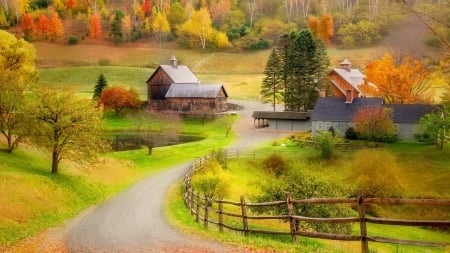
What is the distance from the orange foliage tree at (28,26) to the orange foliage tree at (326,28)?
67.4 metres

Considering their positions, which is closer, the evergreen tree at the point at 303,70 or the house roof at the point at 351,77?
the evergreen tree at the point at 303,70

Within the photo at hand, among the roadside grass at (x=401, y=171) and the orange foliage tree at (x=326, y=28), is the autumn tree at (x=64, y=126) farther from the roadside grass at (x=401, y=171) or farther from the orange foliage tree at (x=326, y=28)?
the orange foliage tree at (x=326, y=28)

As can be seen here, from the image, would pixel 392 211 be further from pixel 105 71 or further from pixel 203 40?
pixel 203 40

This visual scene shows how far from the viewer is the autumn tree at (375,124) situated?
51.4m

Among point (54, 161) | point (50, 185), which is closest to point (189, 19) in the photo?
point (54, 161)

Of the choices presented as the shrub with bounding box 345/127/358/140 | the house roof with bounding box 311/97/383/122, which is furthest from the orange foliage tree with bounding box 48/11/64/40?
the shrub with bounding box 345/127/358/140

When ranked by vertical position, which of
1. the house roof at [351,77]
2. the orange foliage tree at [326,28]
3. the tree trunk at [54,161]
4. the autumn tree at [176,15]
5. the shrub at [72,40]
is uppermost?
the autumn tree at [176,15]

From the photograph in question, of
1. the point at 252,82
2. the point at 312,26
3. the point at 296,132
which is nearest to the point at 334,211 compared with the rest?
the point at 296,132

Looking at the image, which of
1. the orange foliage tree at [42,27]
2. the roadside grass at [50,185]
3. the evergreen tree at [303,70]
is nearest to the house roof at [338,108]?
the evergreen tree at [303,70]

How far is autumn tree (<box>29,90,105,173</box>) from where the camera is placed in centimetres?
3206

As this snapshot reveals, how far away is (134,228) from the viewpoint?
2097 cm

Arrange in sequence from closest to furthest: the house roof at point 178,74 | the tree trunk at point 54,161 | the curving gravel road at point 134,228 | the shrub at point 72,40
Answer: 1. the curving gravel road at point 134,228
2. the tree trunk at point 54,161
3. the house roof at point 178,74
4. the shrub at point 72,40

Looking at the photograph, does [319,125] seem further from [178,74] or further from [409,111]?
[178,74]

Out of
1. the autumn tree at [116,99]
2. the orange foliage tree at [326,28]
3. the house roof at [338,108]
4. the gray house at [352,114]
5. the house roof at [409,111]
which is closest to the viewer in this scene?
the house roof at [409,111]
